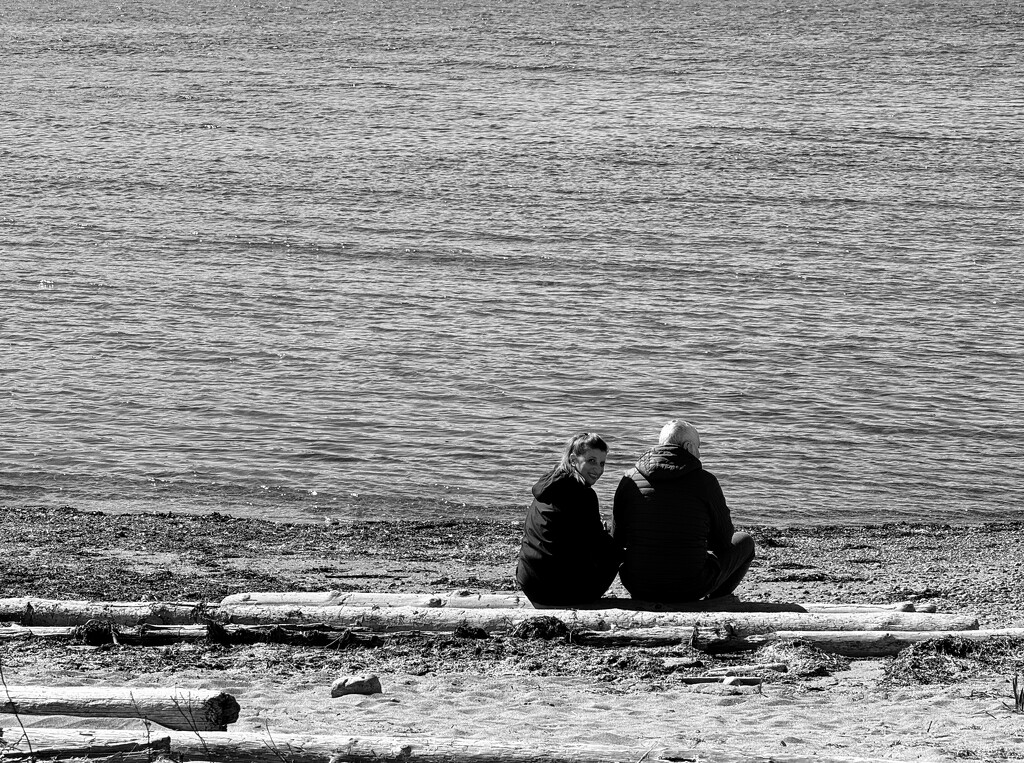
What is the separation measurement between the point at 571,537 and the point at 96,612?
3.39 meters

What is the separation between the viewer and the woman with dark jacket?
8.70m

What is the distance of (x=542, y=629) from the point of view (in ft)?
26.9

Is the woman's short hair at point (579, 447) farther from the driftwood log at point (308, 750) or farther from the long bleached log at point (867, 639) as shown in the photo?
the driftwood log at point (308, 750)

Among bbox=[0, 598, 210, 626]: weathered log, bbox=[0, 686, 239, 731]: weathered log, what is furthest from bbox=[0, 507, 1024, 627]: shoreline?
bbox=[0, 686, 239, 731]: weathered log

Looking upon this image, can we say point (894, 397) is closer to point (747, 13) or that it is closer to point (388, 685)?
point (388, 685)

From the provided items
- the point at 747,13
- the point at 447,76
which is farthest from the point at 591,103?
the point at 747,13

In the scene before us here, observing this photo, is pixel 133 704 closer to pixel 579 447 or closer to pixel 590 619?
pixel 590 619

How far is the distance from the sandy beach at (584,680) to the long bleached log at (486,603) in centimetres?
75

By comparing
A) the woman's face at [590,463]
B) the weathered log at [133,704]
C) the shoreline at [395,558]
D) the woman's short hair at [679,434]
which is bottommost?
the shoreline at [395,558]

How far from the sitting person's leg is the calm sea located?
18.8 ft

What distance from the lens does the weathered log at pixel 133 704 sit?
618cm

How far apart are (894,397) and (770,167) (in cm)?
1673

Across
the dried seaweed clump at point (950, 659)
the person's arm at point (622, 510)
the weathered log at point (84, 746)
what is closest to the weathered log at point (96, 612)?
the weathered log at point (84, 746)

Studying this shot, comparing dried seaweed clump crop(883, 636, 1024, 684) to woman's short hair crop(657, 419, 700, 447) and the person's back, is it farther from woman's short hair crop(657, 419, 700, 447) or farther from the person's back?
woman's short hair crop(657, 419, 700, 447)
